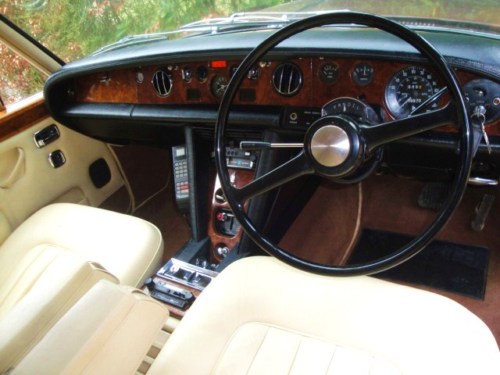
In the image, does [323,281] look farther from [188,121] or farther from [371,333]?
[188,121]

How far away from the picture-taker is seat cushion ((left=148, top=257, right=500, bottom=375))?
972 mm

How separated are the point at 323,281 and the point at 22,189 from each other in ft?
3.94

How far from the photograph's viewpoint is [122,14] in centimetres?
A: 191

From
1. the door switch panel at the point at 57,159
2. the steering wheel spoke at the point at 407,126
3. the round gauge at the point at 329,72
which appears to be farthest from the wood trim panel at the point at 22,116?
the steering wheel spoke at the point at 407,126

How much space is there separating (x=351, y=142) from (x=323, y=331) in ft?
1.42

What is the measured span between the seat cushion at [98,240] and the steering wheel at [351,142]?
446 mm

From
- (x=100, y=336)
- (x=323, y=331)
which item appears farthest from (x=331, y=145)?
(x=100, y=336)

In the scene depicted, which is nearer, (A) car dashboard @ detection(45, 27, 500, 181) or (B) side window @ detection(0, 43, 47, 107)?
(A) car dashboard @ detection(45, 27, 500, 181)

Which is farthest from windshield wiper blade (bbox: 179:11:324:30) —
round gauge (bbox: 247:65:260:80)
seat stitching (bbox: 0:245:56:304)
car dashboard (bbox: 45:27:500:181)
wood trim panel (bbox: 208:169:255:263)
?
seat stitching (bbox: 0:245:56:304)

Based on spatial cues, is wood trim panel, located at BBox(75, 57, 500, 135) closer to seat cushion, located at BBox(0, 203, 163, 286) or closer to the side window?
the side window

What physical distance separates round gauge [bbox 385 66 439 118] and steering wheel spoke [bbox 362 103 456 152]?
19cm

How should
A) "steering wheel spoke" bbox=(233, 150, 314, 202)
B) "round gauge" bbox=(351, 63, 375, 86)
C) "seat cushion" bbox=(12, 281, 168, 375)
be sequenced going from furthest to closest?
"round gauge" bbox=(351, 63, 375, 86) < "steering wheel spoke" bbox=(233, 150, 314, 202) < "seat cushion" bbox=(12, 281, 168, 375)

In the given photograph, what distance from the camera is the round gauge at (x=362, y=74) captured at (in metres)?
1.20

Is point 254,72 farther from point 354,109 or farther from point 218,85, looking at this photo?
point 354,109
